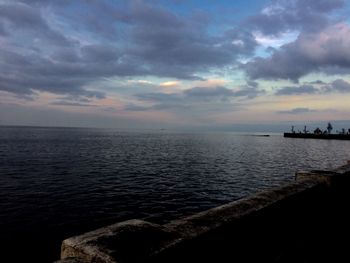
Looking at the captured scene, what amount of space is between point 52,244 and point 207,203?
9856mm

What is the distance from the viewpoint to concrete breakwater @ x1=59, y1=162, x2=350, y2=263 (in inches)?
132

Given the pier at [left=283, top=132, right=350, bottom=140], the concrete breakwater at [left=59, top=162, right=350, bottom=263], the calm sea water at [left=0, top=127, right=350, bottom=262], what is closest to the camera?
the concrete breakwater at [left=59, top=162, right=350, bottom=263]

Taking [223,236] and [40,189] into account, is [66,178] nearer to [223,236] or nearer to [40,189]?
[40,189]

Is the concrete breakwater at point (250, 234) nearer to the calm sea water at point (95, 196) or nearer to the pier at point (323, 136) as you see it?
the calm sea water at point (95, 196)

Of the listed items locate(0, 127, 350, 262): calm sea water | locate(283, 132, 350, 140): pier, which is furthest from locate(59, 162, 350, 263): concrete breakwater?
locate(283, 132, 350, 140): pier

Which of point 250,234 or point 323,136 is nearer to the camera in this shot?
point 250,234

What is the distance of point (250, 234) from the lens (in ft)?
17.1

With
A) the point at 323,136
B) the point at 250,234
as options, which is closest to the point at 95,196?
the point at 250,234

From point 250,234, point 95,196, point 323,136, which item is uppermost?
point 323,136

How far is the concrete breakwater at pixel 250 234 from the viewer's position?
336 cm

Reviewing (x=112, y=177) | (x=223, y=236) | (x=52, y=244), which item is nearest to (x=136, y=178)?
(x=112, y=177)

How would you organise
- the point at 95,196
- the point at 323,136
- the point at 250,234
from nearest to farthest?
the point at 250,234 → the point at 95,196 → the point at 323,136

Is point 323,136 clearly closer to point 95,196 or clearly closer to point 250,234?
point 95,196

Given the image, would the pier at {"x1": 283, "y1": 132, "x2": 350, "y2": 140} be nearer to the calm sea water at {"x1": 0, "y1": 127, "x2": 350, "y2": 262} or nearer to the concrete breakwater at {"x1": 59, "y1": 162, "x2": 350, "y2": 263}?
the calm sea water at {"x1": 0, "y1": 127, "x2": 350, "y2": 262}
